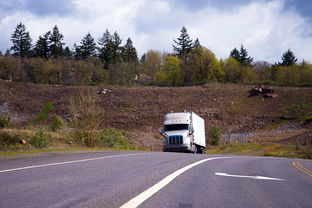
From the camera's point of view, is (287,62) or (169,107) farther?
(287,62)

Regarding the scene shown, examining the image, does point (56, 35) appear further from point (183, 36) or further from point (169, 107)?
point (169, 107)

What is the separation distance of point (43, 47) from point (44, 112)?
1874 inches

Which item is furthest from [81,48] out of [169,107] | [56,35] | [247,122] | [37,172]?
[37,172]

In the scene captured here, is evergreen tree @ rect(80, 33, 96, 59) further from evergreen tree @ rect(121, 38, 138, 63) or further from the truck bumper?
the truck bumper

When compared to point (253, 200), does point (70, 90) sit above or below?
above

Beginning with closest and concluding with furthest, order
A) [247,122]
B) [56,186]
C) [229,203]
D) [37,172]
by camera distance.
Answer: [229,203] → [56,186] → [37,172] → [247,122]

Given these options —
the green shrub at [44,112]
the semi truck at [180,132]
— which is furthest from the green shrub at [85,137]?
the green shrub at [44,112]

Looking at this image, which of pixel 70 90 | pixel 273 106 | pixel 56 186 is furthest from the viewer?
pixel 70 90

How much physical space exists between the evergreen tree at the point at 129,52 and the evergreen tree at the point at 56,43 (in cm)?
2026

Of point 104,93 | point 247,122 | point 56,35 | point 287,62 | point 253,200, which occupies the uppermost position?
point 56,35

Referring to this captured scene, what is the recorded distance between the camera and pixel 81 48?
110188 mm

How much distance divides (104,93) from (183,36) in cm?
4381

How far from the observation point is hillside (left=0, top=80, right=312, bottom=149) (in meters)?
63.0

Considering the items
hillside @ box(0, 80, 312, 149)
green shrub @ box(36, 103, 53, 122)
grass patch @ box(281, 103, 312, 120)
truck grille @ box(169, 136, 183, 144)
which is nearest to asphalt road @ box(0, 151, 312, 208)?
truck grille @ box(169, 136, 183, 144)
